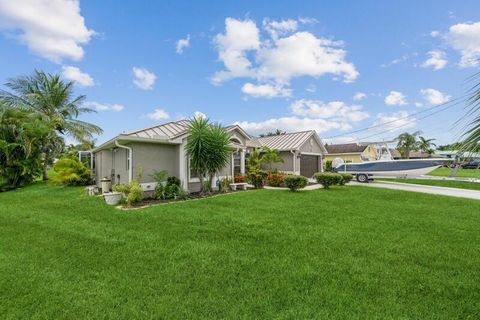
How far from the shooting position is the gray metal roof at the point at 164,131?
42.8 feet

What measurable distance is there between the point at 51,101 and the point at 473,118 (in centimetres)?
2829

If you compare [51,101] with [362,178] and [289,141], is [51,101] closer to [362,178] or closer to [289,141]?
[289,141]

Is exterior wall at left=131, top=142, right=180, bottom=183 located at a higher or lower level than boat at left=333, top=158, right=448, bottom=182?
higher

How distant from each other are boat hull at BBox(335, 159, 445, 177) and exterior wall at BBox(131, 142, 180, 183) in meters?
15.1

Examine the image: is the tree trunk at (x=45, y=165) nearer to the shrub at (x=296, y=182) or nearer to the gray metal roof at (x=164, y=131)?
the gray metal roof at (x=164, y=131)

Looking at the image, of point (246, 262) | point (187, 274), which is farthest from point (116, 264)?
point (246, 262)

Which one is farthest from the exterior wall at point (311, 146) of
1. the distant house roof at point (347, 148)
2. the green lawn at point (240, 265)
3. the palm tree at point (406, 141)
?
the palm tree at point (406, 141)

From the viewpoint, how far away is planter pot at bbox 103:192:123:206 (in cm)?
1101

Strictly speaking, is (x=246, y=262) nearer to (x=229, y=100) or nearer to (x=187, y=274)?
(x=187, y=274)

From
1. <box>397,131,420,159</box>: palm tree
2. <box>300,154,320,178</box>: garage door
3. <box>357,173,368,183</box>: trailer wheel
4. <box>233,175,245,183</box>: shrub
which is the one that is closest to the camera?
<box>233,175,245,183</box>: shrub

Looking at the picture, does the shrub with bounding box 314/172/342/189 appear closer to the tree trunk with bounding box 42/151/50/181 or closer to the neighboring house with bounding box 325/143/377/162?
the neighboring house with bounding box 325/143/377/162

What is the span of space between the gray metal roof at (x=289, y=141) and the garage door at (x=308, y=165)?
143cm

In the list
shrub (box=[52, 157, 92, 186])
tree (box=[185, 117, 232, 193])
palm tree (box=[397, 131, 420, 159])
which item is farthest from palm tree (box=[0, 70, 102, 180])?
palm tree (box=[397, 131, 420, 159])

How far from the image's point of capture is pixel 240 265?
4.84 metres
